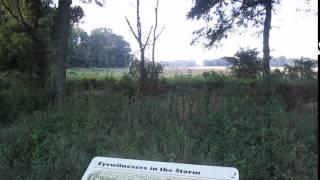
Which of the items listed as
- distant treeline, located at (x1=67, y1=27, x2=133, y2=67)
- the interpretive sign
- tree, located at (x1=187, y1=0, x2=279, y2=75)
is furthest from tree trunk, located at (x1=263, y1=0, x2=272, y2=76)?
the interpretive sign

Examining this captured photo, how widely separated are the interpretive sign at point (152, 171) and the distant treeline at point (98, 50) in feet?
82.3

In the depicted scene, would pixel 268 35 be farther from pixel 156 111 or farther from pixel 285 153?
pixel 285 153

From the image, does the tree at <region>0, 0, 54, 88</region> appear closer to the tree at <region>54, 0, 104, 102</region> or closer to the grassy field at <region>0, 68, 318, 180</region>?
the tree at <region>54, 0, 104, 102</region>

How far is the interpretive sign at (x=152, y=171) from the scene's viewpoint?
12.5ft

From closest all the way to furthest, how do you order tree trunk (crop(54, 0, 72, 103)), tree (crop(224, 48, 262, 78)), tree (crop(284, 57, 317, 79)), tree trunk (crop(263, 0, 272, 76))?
tree trunk (crop(54, 0, 72, 103)) → tree (crop(284, 57, 317, 79)) → tree trunk (crop(263, 0, 272, 76)) → tree (crop(224, 48, 262, 78))

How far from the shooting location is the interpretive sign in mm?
3820

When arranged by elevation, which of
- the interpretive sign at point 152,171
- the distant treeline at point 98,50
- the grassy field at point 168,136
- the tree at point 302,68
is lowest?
the grassy field at point 168,136

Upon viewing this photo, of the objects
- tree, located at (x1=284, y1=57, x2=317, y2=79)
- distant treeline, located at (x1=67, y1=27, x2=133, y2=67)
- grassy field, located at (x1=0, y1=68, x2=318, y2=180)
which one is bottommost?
grassy field, located at (x1=0, y1=68, x2=318, y2=180)

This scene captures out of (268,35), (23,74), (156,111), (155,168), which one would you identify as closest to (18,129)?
(156,111)

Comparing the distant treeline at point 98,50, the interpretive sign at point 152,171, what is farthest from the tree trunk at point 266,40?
the interpretive sign at point 152,171

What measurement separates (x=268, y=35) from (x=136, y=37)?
599 cm

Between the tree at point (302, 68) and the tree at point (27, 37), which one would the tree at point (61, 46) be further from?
the tree at point (302, 68)

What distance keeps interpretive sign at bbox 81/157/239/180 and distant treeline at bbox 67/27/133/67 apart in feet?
82.3

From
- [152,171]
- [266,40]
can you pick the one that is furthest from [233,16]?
[152,171]
